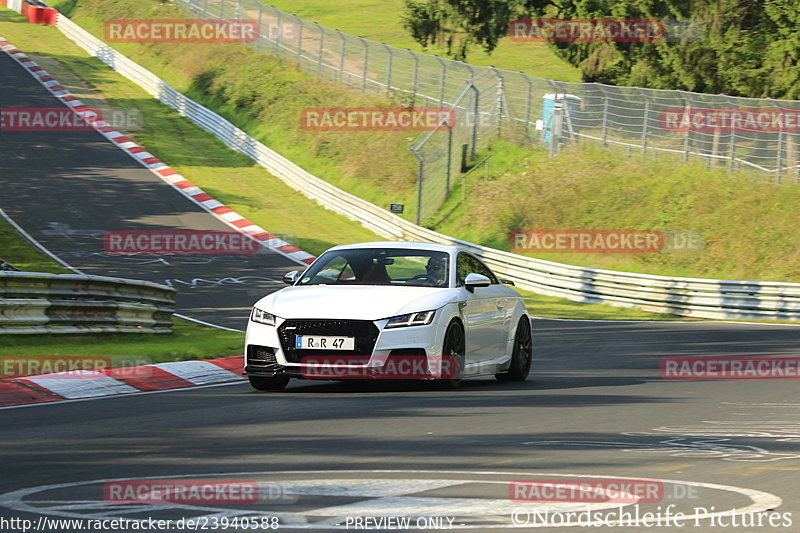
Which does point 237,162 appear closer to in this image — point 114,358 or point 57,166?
point 57,166

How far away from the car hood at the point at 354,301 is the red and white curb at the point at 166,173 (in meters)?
18.5

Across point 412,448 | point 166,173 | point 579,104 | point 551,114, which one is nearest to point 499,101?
point 551,114

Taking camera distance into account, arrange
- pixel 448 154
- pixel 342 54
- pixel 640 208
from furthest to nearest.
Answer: pixel 342 54 → pixel 448 154 → pixel 640 208

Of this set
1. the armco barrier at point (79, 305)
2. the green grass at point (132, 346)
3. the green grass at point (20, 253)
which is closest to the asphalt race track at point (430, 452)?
the green grass at point (132, 346)

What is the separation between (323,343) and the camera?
35.3ft

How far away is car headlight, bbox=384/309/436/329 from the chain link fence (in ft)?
76.8

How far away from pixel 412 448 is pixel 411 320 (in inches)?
127

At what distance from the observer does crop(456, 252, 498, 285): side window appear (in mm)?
12219

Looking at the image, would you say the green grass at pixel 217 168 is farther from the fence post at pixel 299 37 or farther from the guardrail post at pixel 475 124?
the fence post at pixel 299 37

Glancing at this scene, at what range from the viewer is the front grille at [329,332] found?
10703 millimetres

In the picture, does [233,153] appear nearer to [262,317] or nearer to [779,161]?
[779,161]

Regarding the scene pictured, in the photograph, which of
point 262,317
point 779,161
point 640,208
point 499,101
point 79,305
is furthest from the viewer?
point 499,101

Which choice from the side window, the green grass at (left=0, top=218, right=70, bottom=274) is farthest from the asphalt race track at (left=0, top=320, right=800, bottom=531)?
the green grass at (left=0, top=218, right=70, bottom=274)

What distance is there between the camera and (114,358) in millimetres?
13055
